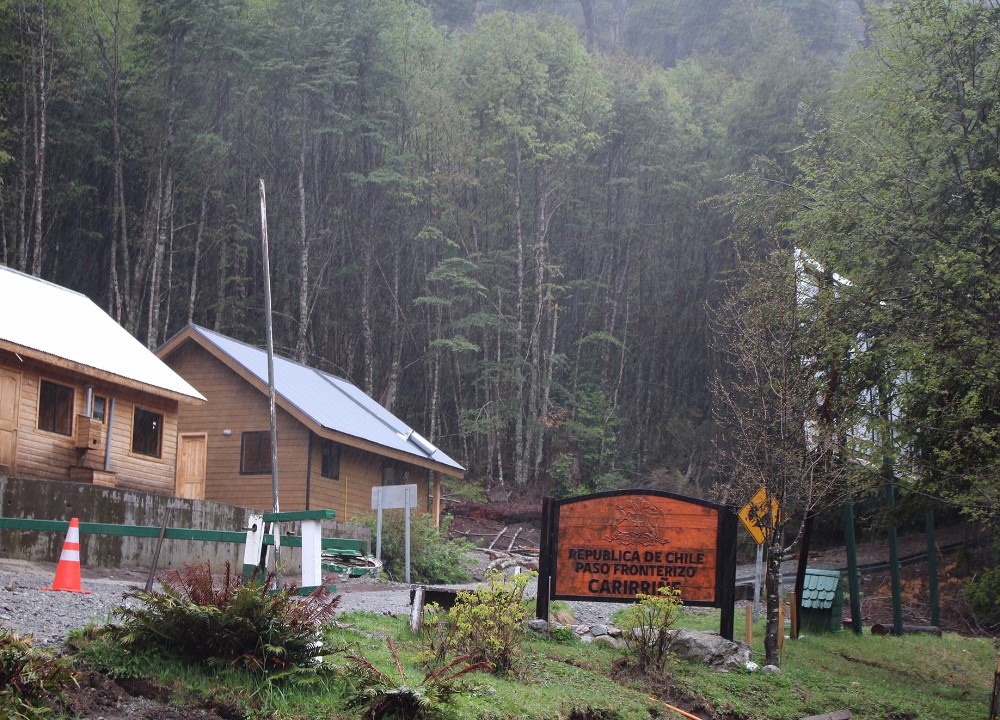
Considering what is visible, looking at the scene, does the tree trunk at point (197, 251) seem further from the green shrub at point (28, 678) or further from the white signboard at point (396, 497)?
the green shrub at point (28, 678)

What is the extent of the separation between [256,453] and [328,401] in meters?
2.74

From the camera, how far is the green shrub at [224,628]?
7965 mm

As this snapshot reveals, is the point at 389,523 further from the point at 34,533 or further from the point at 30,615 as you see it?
the point at 30,615

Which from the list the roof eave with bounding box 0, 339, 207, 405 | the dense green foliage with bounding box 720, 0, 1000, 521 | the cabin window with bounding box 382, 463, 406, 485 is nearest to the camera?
the dense green foliage with bounding box 720, 0, 1000, 521

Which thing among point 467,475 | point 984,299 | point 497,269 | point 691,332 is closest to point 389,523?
point 984,299

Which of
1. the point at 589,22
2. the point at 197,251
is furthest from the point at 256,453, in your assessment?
the point at 589,22

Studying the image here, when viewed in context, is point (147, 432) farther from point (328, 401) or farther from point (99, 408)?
point (328, 401)

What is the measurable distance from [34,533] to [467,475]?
27793 millimetres

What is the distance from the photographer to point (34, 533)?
16.6m

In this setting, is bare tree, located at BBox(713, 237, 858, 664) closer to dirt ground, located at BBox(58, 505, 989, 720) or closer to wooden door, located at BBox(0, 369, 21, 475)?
dirt ground, located at BBox(58, 505, 989, 720)

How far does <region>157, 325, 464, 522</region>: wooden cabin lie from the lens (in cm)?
2788

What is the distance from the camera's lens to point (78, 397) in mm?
23000

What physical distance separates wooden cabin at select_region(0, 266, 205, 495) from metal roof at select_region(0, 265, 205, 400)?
0.03 m

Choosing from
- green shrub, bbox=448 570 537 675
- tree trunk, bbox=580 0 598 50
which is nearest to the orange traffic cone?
green shrub, bbox=448 570 537 675
